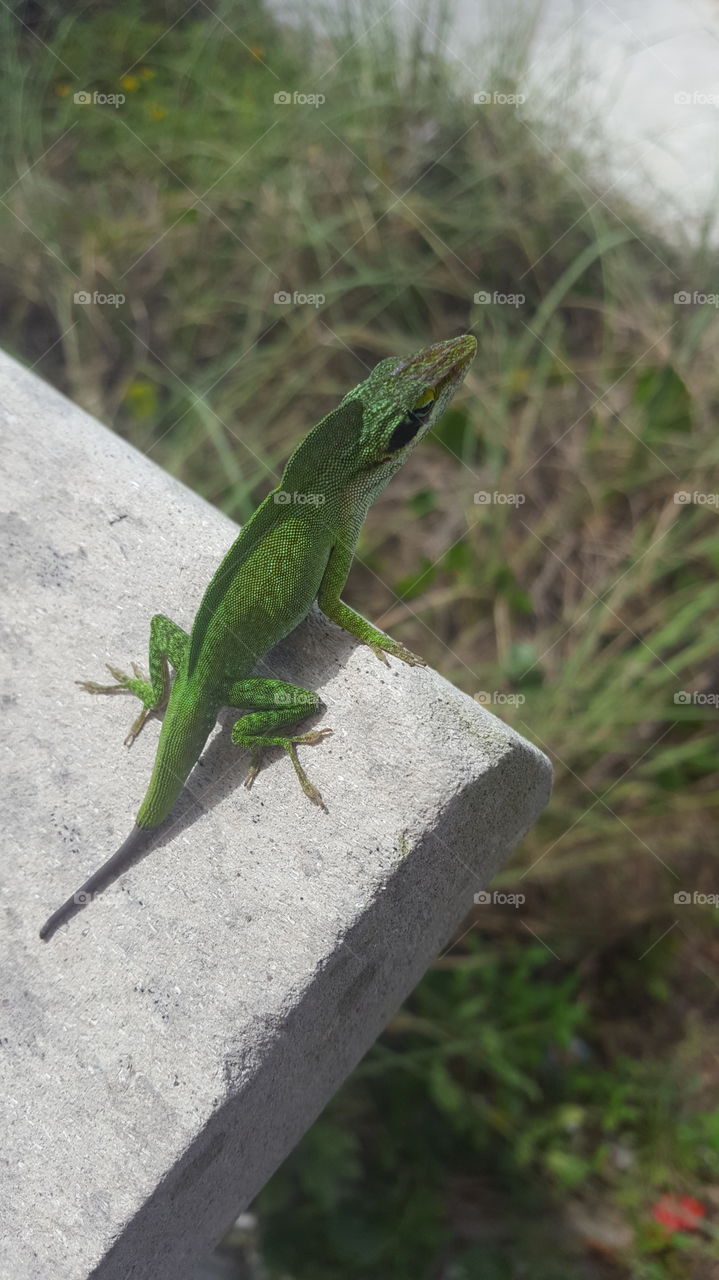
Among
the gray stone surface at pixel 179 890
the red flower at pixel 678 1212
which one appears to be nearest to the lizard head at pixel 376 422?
the gray stone surface at pixel 179 890

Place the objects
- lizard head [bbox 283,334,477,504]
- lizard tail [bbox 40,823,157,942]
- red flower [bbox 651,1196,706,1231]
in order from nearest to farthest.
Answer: lizard tail [bbox 40,823,157,942], lizard head [bbox 283,334,477,504], red flower [bbox 651,1196,706,1231]

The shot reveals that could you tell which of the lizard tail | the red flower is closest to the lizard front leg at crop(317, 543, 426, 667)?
the lizard tail

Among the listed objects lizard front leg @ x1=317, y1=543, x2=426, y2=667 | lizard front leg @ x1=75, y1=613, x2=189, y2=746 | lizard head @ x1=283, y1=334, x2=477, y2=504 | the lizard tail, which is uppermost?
lizard head @ x1=283, y1=334, x2=477, y2=504

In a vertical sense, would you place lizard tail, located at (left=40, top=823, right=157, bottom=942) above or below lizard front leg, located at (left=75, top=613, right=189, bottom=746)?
below

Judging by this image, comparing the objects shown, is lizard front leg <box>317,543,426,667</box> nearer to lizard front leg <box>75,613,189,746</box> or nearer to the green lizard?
the green lizard

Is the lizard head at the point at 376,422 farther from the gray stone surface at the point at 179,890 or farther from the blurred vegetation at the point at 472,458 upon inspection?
the blurred vegetation at the point at 472,458

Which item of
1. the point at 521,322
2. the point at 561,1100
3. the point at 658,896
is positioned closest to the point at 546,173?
the point at 521,322

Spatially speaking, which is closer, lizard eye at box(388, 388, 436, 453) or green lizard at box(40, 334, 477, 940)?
green lizard at box(40, 334, 477, 940)

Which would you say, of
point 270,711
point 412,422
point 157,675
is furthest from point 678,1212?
point 412,422
